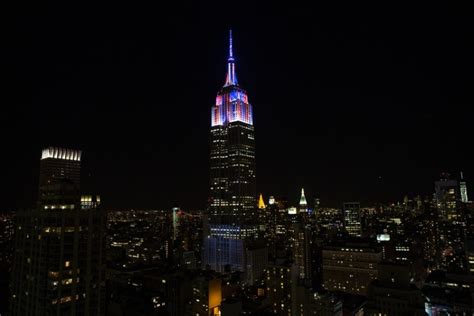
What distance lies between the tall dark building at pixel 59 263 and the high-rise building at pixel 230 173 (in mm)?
76916

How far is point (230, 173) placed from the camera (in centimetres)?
12494

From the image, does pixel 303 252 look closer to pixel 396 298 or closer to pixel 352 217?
pixel 396 298

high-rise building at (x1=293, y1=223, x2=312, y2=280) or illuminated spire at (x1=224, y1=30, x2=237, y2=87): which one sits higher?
illuminated spire at (x1=224, y1=30, x2=237, y2=87)

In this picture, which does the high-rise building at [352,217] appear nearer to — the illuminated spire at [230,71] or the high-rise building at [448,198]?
the high-rise building at [448,198]

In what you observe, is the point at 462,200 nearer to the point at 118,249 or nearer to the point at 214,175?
the point at 214,175

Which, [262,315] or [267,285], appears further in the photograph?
[267,285]

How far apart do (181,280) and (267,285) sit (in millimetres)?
14287

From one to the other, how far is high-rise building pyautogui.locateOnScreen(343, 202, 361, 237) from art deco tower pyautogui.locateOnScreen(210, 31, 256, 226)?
4779 centimetres

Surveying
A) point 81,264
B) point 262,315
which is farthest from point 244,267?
point 81,264

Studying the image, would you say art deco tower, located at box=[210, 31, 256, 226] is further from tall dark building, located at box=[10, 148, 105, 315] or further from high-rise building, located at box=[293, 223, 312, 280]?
tall dark building, located at box=[10, 148, 105, 315]

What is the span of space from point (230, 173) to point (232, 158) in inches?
222

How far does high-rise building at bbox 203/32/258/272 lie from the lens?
11456 centimetres

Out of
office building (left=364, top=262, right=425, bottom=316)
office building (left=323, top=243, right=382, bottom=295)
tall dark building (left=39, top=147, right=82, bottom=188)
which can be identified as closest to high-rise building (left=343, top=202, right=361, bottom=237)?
Answer: office building (left=323, top=243, right=382, bottom=295)

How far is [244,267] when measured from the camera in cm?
9969
